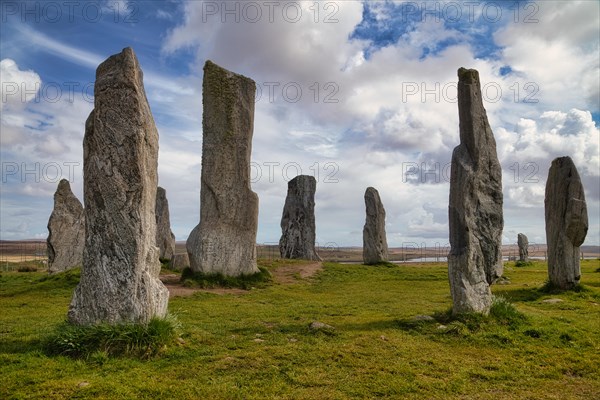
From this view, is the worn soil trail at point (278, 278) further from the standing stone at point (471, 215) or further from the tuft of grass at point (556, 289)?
the tuft of grass at point (556, 289)

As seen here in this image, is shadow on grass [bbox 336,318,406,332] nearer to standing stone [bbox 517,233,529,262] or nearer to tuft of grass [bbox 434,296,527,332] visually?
tuft of grass [bbox 434,296,527,332]

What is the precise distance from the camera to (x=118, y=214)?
9.15 metres

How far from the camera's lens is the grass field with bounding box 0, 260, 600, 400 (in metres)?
7.25

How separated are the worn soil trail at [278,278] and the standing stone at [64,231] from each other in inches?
330

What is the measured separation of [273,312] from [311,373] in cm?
597

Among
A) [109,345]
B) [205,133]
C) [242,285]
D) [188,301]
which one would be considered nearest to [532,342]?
[109,345]

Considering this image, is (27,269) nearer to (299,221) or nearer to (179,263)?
(179,263)

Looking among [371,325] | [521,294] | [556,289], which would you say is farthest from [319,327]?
[556,289]

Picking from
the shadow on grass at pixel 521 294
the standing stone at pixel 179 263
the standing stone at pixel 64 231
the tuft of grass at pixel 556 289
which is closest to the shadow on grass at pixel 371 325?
the shadow on grass at pixel 521 294

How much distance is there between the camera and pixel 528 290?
18.2m

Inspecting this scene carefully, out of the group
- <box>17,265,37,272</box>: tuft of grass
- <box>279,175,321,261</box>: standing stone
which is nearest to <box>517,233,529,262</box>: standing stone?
<box>279,175,321,261</box>: standing stone

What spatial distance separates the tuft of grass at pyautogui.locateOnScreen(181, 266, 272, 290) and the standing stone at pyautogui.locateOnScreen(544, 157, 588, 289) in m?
11.1

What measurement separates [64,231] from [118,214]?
67.1 ft

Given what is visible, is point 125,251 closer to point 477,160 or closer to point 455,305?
point 455,305
